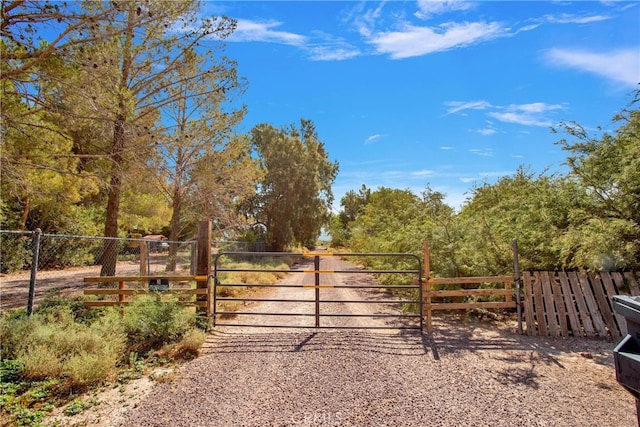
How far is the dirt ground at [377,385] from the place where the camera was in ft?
11.6

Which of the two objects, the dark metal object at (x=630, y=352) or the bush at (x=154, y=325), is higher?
the dark metal object at (x=630, y=352)

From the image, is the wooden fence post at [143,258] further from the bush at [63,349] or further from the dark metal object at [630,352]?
the dark metal object at [630,352]

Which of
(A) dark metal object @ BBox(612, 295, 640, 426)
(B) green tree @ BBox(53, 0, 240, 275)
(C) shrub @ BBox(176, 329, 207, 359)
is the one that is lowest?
(C) shrub @ BBox(176, 329, 207, 359)

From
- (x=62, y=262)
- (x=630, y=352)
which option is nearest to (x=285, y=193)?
(x=62, y=262)

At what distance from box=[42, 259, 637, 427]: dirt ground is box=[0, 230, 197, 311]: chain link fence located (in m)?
3.53

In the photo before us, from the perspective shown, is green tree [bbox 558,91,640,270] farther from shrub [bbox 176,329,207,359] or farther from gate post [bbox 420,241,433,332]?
shrub [bbox 176,329,207,359]

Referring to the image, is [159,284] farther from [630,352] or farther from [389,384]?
[630,352]

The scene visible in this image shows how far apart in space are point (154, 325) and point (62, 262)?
56.2 feet

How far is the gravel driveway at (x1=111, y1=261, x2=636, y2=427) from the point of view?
3.54 metres

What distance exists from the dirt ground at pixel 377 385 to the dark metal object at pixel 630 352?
1.42 meters

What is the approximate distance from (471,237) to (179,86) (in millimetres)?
9541

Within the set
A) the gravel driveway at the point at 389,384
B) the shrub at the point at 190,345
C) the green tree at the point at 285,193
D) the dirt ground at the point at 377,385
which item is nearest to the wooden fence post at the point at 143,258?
the dirt ground at the point at 377,385

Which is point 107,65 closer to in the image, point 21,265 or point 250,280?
point 250,280

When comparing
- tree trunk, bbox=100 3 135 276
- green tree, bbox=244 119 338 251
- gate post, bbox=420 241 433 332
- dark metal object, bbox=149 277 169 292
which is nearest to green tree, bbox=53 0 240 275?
tree trunk, bbox=100 3 135 276
